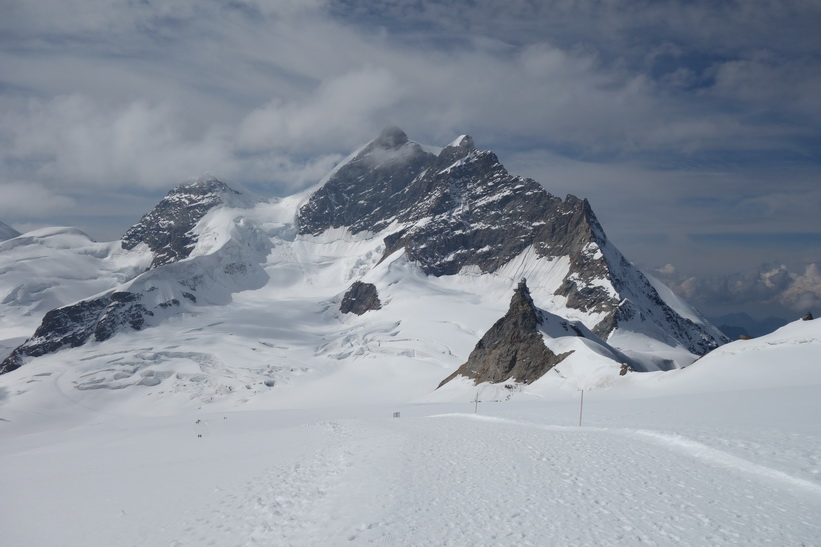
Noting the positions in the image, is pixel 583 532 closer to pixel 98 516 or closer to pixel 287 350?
pixel 98 516

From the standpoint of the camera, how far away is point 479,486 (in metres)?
16.0

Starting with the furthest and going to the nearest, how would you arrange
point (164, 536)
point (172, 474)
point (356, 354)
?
point (356, 354)
point (172, 474)
point (164, 536)

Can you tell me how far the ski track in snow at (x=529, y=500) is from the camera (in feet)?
39.8

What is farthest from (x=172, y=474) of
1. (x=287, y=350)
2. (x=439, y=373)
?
(x=287, y=350)

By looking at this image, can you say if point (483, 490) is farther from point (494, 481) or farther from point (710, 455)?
point (710, 455)

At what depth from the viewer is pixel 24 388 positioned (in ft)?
470

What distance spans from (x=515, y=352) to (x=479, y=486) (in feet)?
231

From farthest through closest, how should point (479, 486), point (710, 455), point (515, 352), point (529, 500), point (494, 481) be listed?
point (515, 352) → point (710, 455) → point (494, 481) → point (479, 486) → point (529, 500)

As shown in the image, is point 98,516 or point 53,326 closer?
point 98,516

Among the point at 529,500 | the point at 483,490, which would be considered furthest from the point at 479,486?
the point at 529,500

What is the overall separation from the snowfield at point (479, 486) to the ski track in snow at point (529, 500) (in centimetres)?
6

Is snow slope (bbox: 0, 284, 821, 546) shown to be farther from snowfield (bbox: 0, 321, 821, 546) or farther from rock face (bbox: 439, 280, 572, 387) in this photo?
rock face (bbox: 439, 280, 572, 387)

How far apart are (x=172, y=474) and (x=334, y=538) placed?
Answer: 42.1 feet

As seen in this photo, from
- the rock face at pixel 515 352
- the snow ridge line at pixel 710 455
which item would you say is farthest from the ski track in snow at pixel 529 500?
the rock face at pixel 515 352
